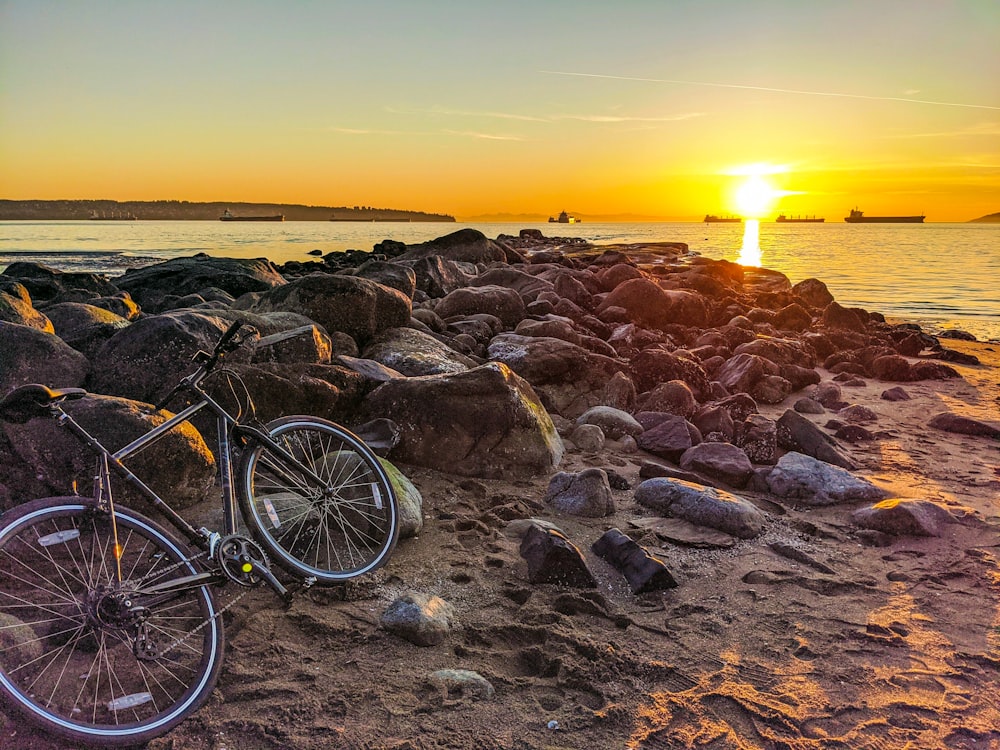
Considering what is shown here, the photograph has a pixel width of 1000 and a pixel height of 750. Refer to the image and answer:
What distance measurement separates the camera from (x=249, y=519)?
13.1 ft

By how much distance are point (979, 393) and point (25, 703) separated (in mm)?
12870

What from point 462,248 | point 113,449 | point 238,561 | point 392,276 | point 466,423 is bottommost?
point 238,561

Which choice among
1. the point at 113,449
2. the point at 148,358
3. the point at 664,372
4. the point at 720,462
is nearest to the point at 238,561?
the point at 113,449

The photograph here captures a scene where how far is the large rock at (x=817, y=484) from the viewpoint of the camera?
596cm

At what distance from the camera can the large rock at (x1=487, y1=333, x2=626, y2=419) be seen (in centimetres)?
835

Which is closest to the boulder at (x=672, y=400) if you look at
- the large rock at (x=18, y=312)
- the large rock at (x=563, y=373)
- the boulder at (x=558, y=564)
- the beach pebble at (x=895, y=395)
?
the large rock at (x=563, y=373)

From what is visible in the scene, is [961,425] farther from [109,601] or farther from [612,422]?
[109,601]

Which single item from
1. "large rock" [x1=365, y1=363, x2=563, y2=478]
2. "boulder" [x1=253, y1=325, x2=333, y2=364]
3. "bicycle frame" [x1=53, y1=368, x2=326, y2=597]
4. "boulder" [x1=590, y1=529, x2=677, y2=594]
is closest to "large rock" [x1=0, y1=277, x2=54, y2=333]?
"boulder" [x1=253, y1=325, x2=333, y2=364]

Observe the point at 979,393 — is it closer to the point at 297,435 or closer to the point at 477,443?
the point at 477,443

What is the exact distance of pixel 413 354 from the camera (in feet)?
25.4

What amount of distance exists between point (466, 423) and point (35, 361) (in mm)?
3721

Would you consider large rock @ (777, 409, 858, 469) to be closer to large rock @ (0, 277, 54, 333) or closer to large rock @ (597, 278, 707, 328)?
large rock @ (597, 278, 707, 328)

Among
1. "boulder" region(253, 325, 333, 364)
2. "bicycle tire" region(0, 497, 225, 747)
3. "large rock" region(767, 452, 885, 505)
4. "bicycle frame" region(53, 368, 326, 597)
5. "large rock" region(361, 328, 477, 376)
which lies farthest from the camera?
"large rock" region(361, 328, 477, 376)

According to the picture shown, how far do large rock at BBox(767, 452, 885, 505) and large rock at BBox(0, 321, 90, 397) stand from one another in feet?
21.0
